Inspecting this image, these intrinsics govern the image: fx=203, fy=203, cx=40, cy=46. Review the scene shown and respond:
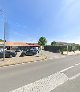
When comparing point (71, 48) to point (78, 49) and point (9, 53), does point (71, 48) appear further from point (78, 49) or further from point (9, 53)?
point (9, 53)

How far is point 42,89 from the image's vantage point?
32.1ft

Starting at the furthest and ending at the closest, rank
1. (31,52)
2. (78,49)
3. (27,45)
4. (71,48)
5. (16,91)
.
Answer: (27,45) < (78,49) < (71,48) < (31,52) < (16,91)

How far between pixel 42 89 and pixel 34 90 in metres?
0.46

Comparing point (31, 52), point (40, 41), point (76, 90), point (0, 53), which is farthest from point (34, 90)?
point (40, 41)

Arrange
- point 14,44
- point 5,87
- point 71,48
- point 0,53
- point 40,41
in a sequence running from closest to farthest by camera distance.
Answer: point 5,87 < point 0,53 < point 71,48 < point 14,44 < point 40,41

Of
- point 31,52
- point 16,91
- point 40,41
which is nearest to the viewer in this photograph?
point 16,91

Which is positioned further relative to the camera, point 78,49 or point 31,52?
point 78,49

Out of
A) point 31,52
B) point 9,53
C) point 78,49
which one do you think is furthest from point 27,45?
point 9,53

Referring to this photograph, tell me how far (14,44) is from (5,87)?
8866 centimetres

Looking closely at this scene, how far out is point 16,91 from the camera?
9.21 metres

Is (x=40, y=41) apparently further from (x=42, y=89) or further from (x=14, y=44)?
(x=42, y=89)

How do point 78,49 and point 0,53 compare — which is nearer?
point 0,53

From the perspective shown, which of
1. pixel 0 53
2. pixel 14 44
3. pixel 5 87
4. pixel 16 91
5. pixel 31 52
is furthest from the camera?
pixel 14 44

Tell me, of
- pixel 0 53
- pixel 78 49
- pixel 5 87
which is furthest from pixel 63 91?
pixel 78 49
